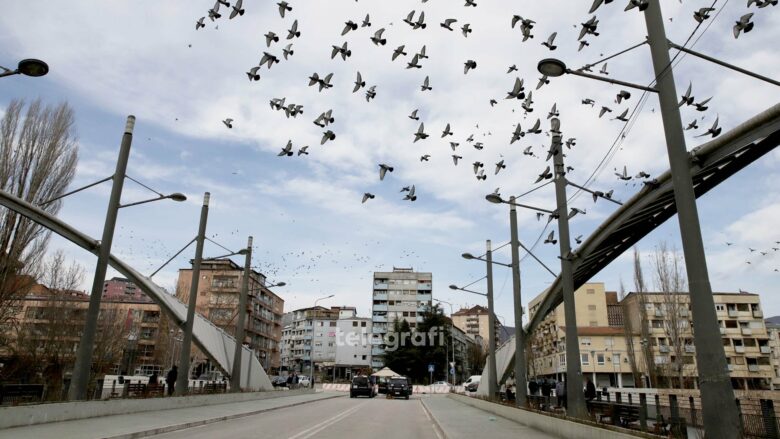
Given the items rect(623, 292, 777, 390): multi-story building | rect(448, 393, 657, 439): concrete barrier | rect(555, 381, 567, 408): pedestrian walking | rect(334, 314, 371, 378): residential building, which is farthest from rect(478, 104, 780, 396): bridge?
rect(334, 314, 371, 378): residential building

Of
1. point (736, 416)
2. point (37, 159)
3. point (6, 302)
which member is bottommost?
point (736, 416)

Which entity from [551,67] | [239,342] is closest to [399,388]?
[239,342]

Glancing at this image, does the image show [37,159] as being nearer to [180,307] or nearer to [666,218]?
[180,307]

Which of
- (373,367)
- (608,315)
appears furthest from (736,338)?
(373,367)

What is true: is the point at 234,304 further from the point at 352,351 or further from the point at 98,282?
the point at 98,282

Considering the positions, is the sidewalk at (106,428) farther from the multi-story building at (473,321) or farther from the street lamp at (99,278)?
the multi-story building at (473,321)

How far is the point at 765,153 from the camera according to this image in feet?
32.4

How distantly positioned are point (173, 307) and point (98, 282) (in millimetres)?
8981

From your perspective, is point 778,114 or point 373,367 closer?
point 778,114

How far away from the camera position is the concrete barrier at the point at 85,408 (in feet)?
41.5

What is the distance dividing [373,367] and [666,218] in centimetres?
9802

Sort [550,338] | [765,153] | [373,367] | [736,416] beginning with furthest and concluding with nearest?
[373,367] → [550,338] → [765,153] → [736,416]

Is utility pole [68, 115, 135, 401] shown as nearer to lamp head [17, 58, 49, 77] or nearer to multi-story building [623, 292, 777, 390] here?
lamp head [17, 58, 49, 77]

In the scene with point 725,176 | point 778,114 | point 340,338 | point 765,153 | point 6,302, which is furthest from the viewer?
point 340,338
